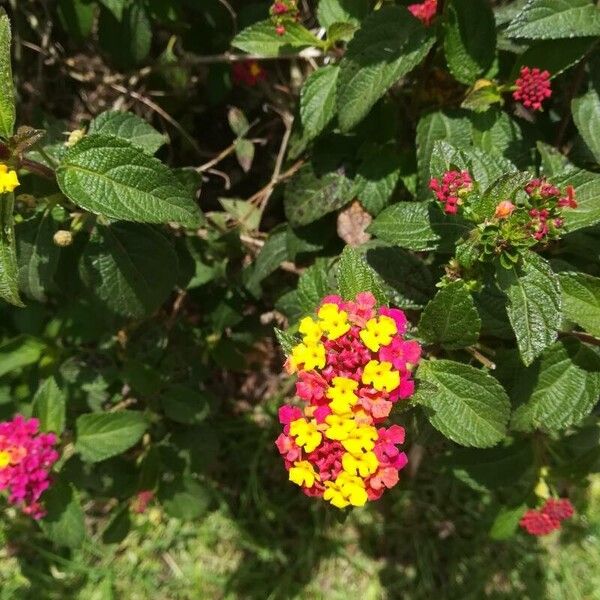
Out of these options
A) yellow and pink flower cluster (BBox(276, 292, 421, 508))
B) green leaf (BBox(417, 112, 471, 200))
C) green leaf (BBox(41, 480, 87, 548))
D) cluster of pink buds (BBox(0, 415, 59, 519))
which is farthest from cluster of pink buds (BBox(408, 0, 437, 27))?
green leaf (BBox(41, 480, 87, 548))

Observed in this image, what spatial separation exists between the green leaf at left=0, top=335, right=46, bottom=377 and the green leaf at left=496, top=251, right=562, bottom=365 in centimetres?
125

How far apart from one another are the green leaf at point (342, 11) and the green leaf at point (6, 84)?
2.32ft

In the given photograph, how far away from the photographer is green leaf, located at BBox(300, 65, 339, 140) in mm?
1469

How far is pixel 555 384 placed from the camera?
1302 mm

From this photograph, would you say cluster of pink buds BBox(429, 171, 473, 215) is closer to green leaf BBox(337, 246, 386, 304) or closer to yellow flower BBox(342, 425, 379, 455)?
green leaf BBox(337, 246, 386, 304)

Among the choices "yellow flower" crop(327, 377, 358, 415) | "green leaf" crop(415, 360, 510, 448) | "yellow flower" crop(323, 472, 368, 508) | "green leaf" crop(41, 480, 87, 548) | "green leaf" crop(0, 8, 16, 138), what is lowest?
"green leaf" crop(41, 480, 87, 548)

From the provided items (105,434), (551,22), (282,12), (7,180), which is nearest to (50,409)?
(105,434)

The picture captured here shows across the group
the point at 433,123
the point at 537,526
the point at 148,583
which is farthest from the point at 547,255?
the point at 148,583

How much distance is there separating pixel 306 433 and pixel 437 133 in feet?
2.51

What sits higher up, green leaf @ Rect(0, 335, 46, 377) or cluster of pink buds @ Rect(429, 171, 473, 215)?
cluster of pink buds @ Rect(429, 171, 473, 215)

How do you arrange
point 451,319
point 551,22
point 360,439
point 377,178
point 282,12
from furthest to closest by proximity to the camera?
point 377,178 → point 282,12 → point 551,22 → point 451,319 → point 360,439

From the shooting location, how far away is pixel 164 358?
185 cm

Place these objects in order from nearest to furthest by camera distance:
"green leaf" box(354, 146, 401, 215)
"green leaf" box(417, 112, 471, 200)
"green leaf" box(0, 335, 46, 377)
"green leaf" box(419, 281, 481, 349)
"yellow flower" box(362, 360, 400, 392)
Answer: "yellow flower" box(362, 360, 400, 392) < "green leaf" box(419, 281, 481, 349) < "green leaf" box(417, 112, 471, 200) < "green leaf" box(354, 146, 401, 215) < "green leaf" box(0, 335, 46, 377)

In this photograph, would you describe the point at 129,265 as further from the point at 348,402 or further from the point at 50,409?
the point at 348,402
